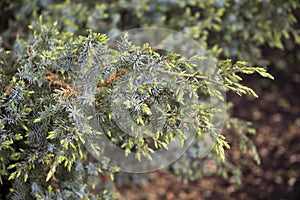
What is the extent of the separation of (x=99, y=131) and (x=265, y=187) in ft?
7.34

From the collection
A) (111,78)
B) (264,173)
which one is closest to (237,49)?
(264,173)

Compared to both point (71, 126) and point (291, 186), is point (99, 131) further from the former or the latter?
point (291, 186)

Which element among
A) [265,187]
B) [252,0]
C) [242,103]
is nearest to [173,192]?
[265,187]

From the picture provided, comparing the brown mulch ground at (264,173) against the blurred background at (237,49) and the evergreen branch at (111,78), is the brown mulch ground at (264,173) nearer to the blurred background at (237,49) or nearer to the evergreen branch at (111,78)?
the blurred background at (237,49)

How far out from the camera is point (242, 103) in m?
3.80

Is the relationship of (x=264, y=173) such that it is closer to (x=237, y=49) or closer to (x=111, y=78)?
(x=237, y=49)

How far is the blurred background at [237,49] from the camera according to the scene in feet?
7.62

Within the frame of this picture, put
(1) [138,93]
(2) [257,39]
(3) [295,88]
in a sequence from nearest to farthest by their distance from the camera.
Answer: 1. (1) [138,93]
2. (2) [257,39]
3. (3) [295,88]

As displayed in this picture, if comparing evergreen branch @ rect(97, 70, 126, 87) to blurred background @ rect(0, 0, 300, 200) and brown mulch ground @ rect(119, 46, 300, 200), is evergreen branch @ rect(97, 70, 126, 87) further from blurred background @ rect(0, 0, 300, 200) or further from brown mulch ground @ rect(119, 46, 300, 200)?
brown mulch ground @ rect(119, 46, 300, 200)

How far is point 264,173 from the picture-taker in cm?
338

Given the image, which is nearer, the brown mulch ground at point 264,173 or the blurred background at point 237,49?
the blurred background at point 237,49

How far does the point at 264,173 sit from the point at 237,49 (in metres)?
1.29

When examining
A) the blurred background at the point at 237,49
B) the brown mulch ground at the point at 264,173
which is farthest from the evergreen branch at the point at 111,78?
the brown mulch ground at the point at 264,173

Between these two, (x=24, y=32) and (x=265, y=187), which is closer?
(x=24, y=32)
